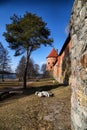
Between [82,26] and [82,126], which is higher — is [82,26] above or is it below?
above

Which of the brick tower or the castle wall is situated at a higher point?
the brick tower

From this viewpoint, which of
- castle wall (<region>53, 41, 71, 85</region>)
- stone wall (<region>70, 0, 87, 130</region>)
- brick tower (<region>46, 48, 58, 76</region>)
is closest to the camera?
stone wall (<region>70, 0, 87, 130</region>)

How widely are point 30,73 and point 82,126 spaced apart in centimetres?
5323

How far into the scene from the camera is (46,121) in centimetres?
550

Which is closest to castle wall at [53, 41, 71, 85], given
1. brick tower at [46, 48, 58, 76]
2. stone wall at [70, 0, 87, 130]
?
stone wall at [70, 0, 87, 130]

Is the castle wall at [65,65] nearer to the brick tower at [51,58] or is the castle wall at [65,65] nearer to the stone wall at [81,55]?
the stone wall at [81,55]

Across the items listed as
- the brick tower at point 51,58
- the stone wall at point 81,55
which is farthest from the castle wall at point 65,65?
the brick tower at point 51,58

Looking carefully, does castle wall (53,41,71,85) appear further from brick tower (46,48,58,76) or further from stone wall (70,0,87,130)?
brick tower (46,48,58,76)

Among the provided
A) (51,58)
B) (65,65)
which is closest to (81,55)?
(65,65)

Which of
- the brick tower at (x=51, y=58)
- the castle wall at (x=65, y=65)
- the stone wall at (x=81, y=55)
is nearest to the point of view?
the stone wall at (x=81, y=55)

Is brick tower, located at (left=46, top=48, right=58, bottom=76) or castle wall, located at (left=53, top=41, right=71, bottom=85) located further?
brick tower, located at (left=46, top=48, right=58, bottom=76)

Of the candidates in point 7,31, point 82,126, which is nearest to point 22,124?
point 82,126

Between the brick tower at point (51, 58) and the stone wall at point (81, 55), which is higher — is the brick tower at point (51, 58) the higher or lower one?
the higher one

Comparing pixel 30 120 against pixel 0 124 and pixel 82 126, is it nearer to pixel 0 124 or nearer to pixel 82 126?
pixel 0 124
